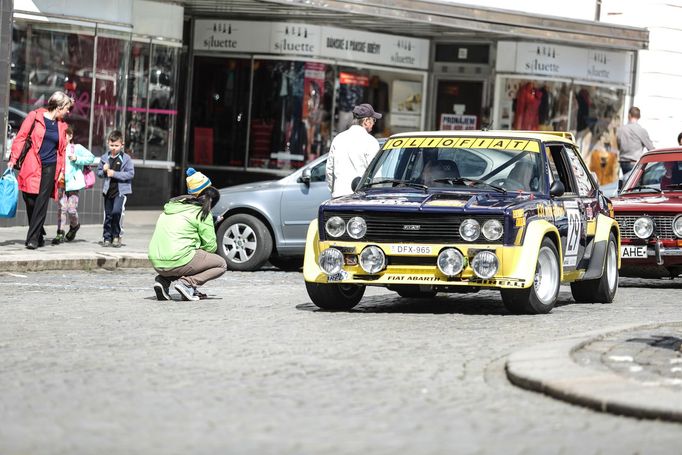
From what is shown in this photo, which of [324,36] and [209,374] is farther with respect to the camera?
[324,36]

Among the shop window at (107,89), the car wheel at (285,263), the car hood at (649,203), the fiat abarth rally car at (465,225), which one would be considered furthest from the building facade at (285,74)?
the fiat abarth rally car at (465,225)

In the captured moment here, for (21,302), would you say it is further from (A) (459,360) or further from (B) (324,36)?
(B) (324,36)

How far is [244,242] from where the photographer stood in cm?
1755

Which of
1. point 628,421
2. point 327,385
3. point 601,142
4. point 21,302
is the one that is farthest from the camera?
point 601,142

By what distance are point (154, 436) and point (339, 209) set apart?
5885mm

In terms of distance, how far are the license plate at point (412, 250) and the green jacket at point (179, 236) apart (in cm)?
209

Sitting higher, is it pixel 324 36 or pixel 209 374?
pixel 324 36

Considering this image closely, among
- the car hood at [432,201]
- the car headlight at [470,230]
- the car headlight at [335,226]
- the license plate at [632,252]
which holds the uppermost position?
the car hood at [432,201]

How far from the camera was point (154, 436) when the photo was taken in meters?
6.76

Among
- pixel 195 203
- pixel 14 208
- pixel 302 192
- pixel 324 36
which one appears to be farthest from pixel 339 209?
pixel 324 36

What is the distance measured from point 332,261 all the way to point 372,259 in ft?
1.21

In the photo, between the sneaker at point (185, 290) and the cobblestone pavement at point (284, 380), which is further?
the sneaker at point (185, 290)

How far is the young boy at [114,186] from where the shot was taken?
18.7 m

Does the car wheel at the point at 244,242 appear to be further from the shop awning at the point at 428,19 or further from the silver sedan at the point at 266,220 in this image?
the shop awning at the point at 428,19
